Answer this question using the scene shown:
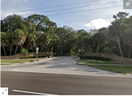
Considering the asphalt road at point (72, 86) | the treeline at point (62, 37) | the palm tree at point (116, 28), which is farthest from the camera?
the treeline at point (62, 37)

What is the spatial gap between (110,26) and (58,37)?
2418cm

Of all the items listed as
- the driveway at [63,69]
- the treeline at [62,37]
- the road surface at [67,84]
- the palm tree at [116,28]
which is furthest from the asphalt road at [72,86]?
the treeline at [62,37]

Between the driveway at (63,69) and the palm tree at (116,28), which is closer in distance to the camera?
the driveway at (63,69)

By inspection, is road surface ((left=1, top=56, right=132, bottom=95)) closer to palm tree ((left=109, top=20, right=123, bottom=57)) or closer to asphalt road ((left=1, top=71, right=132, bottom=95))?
asphalt road ((left=1, top=71, right=132, bottom=95))

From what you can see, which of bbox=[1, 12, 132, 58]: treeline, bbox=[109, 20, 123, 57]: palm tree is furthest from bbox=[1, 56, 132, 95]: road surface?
bbox=[1, 12, 132, 58]: treeline

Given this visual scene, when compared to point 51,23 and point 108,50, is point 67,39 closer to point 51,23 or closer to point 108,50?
point 51,23

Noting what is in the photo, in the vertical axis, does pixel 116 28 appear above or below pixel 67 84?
above

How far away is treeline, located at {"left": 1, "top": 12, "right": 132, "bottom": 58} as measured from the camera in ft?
82.5

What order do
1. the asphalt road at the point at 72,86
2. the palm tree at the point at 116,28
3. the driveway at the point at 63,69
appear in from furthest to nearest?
the palm tree at the point at 116,28 → the driveway at the point at 63,69 → the asphalt road at the point at 72,86

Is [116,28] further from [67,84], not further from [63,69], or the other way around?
[67,84]

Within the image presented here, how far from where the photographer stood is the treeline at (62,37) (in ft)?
82.5

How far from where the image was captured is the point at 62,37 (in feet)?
143

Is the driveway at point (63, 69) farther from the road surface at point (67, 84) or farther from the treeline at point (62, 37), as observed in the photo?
the treeline at point (62, 37)

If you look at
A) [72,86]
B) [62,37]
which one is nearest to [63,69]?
[72,86]
